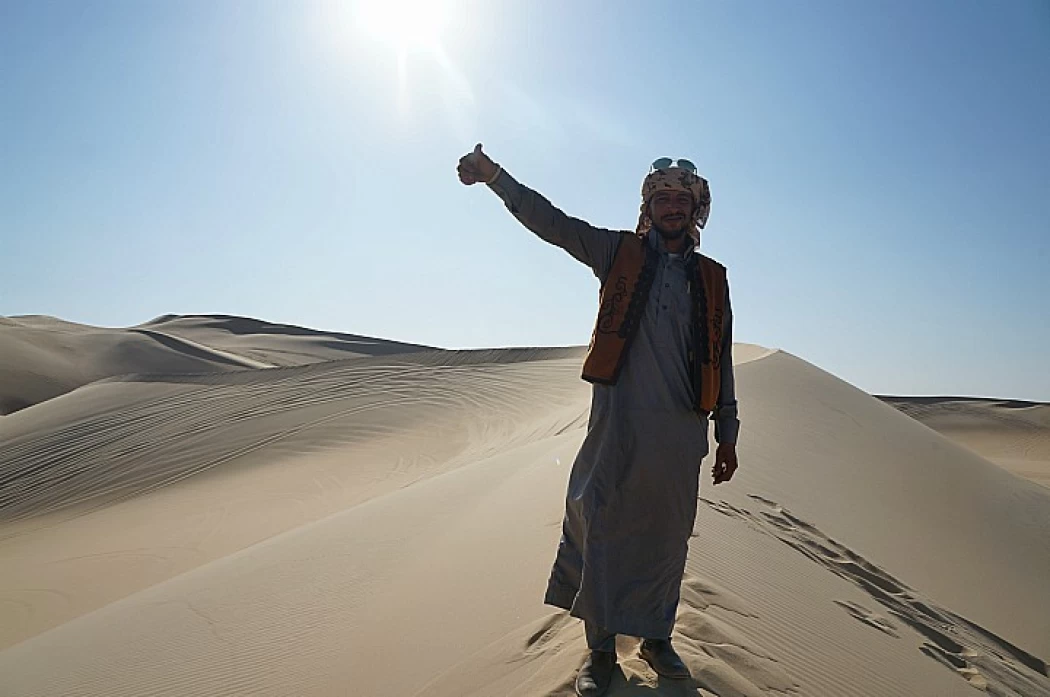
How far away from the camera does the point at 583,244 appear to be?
2.87 meters

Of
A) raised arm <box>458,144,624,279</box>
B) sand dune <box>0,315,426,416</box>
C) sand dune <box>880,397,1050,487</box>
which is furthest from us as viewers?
sand dune <box>0,315,426,416</box>

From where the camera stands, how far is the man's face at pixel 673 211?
2.87 m

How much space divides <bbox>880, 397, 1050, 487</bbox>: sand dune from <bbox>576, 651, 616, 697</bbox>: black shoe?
82.3 feet

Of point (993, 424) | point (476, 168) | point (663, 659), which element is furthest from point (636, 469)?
point (993, 424)

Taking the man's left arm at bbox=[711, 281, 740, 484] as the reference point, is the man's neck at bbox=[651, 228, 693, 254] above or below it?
above

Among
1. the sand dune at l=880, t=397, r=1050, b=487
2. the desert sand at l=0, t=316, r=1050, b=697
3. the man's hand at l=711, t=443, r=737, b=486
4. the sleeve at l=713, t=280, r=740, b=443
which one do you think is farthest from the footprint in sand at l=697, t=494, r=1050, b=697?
the sand dune at l=880, t=397, r=1050, b=487

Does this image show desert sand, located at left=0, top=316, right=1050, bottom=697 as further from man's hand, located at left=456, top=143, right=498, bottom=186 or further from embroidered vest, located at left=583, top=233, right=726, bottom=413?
man's hand, located at left=456, top=143, right=498, bottom=186

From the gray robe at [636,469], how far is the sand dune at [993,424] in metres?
25.0

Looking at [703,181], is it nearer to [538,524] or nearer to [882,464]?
[538,524]

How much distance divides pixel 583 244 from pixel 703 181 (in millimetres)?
499

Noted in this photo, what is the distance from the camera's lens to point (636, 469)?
8.94 ft

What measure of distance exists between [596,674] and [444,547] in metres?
2.99

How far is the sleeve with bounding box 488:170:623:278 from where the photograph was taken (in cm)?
279

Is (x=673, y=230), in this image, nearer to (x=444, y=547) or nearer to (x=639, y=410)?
(x=639, y=410)
